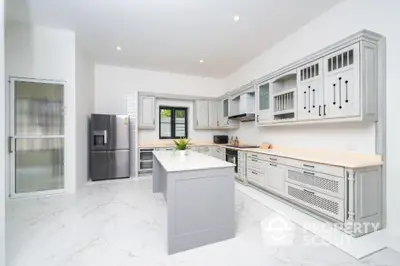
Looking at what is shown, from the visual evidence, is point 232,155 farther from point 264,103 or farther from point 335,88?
point 335,88

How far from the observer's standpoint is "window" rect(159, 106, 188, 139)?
6043mm

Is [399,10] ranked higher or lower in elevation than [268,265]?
higher

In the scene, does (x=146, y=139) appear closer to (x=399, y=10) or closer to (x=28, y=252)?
(x=28, y=252)

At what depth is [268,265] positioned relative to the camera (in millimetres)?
1773

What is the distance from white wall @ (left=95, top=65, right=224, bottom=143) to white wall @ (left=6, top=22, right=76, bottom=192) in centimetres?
156

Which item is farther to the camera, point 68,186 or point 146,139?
point 146,139

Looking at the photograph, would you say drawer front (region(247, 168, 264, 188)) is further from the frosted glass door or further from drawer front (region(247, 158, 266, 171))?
the frosted glass door

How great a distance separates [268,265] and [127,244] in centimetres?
144

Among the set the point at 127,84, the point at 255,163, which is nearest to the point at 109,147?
the point at 127,84

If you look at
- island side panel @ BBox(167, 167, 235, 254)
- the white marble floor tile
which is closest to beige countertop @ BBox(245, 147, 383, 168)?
the white marble floor tile

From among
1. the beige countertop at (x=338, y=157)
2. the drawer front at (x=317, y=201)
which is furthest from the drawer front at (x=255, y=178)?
the drawer front at (x=317, y=201)

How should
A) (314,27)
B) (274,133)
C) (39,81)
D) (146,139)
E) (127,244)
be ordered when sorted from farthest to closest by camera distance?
(146,139)
(274,133)
(39,81)
(314,27)
(127,244)

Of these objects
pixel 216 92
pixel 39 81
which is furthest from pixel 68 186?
pixel 216 92

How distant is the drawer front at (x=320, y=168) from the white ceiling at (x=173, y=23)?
226 cm
